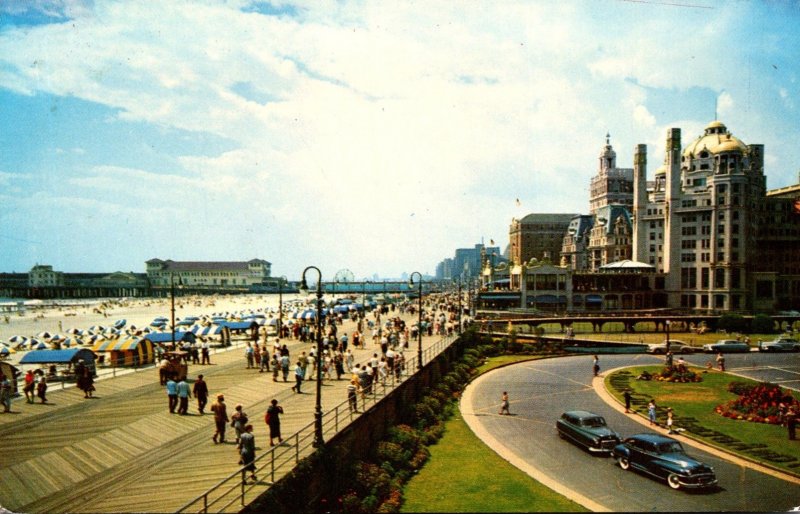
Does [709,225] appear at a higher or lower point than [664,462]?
higher

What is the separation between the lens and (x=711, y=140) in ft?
331

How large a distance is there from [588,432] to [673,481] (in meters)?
4.96

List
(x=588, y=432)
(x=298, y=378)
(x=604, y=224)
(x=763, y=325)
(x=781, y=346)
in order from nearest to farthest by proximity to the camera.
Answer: (x=298, y=378)
(x=588, y=432)
(x=781, y=346)
(x=763, y=325)
(x=604, y=224)

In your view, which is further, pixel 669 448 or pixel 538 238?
pixel 538 238

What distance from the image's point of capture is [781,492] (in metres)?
18.8

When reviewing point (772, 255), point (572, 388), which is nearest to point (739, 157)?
point (772, 255)

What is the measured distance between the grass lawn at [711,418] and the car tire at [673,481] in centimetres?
573

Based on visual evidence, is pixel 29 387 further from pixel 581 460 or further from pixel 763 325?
pixel 763 325


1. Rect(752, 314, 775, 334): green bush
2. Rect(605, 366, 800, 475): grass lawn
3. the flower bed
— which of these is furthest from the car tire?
Rect(752, 314, 775, 334): green bush

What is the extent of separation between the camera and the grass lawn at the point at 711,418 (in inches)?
914

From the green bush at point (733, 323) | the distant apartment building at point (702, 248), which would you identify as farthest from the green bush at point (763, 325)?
the distant apartment building at point (702, 248)

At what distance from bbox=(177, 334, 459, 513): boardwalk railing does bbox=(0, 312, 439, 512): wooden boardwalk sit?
0.42m

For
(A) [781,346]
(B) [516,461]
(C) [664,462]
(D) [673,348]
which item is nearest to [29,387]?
(B) [516,461]

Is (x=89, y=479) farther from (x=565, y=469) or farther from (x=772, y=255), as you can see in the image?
(x=772, y=255)
